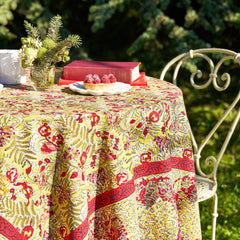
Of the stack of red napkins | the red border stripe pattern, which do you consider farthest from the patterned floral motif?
the stack of red napkins

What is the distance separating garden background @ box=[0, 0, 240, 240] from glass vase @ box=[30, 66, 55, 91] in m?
1.65

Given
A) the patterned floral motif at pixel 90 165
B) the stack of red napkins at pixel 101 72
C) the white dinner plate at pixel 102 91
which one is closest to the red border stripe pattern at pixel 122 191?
the patterned floral motif at pixel 90 165

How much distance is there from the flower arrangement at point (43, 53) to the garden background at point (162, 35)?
1.70 m

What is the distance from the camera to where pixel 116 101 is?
166 centimetres

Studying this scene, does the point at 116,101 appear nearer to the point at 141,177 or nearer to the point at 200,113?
the point at 141,177

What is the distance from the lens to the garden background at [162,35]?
3.46 m

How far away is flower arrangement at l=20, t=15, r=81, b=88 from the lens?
1.73 metres

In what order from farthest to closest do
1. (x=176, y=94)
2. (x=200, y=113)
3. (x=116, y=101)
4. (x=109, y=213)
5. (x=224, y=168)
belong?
(x=200, y=113) → (x=224, y=168) → (x=176, y=94) → (x=116, y=101) → (x=109, y=213)

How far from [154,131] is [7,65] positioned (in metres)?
0.86

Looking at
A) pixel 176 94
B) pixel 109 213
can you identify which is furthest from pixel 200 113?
pixel 109 213

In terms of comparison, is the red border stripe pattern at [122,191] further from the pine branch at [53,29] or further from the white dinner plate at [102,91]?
the pine branch at [53,29]

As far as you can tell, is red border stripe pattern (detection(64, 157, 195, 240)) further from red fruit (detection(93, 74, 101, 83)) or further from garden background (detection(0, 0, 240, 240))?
garden background (detection(0, 0, 240, 240))

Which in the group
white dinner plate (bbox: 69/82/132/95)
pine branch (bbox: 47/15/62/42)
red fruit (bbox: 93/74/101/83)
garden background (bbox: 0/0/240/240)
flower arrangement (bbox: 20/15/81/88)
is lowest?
garden background (bbox: 0/0/240/240)

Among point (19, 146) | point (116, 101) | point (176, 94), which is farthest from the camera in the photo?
point (176, 94)
